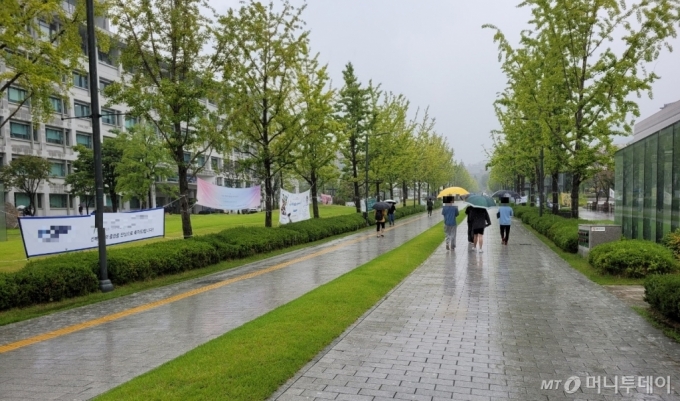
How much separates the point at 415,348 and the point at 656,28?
15.9 m

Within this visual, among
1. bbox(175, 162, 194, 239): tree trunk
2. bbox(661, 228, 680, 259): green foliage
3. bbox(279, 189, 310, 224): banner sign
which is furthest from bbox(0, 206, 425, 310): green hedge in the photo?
bbox(661, 228, 680, 259): green foliage

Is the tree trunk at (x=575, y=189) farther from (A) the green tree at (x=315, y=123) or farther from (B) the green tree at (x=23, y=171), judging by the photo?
(B) the green tree at (x=23, y=171)

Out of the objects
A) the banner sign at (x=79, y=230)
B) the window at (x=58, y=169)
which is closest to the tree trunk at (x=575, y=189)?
the banner sign at (x=79, y=230)

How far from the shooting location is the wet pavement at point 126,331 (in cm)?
526

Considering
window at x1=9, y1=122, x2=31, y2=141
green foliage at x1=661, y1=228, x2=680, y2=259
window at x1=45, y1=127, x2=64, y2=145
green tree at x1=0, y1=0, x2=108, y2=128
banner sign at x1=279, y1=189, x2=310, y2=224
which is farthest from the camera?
window at x1=45, y1=127, x2=64, y2=145

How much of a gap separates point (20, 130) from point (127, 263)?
143 ft

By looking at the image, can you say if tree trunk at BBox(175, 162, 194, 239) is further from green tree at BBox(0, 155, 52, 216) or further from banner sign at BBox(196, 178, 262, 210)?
green tree at BBox(0, 155, 52, 216)

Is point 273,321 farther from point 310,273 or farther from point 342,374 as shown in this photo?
point 310,273

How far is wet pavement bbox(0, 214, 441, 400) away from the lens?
17.3ft

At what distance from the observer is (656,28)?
54.3ft

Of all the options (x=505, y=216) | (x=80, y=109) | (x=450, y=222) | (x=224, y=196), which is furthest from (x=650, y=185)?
(x=80, y=109)

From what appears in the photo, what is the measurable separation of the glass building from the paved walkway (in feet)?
12.1

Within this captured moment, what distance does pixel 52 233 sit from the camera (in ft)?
36.5

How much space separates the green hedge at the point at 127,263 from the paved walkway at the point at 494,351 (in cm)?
591
